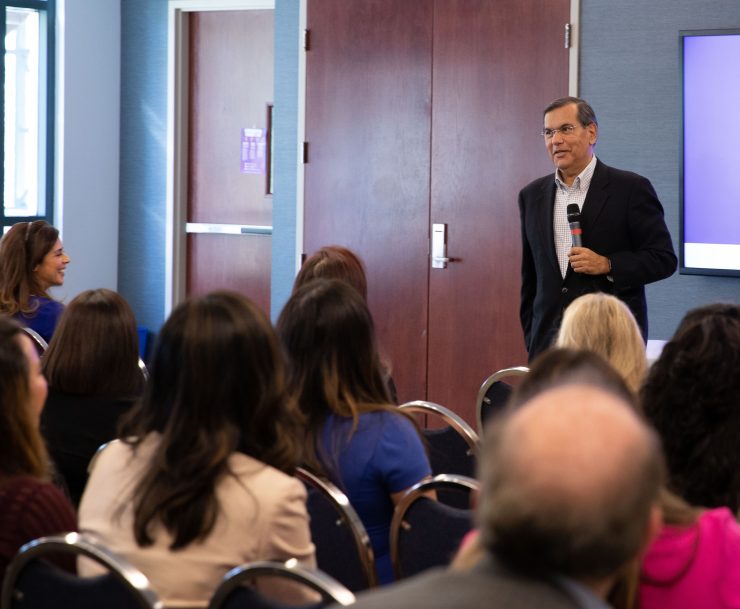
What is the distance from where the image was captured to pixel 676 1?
19.5 ft

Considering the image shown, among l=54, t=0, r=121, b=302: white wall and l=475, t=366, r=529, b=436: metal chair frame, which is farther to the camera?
l=54, t=0, r=121, b=302: white wall

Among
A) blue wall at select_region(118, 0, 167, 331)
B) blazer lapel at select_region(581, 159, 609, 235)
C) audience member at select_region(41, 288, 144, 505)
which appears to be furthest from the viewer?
blue wall at select_region(118, 0, 167, 331)

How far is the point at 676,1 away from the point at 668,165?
2.68 feet

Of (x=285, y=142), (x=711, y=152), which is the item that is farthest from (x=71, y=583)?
(x=285, y=142)

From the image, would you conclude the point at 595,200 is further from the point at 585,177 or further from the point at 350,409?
the point at 350,409

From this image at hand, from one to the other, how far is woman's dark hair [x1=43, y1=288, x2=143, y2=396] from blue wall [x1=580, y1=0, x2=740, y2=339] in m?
3.48

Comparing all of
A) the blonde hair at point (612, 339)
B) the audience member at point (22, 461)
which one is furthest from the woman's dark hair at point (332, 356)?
the audience member at point (22, 461)

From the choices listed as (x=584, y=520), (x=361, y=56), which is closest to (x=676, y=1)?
(x=361, y=56)

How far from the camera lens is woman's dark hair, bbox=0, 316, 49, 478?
82.5 inches

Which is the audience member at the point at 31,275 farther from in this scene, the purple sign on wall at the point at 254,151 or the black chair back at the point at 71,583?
the purple sign on wall at the point at 254,151

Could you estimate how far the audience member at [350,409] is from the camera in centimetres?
265

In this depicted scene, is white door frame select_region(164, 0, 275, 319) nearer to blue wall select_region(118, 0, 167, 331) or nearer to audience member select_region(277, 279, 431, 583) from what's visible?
blue wall select_region(118, 0, 167, 331)

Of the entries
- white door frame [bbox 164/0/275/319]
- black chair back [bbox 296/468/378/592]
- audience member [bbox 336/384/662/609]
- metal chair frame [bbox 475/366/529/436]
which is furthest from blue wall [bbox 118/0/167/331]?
audience member [bbox 336/384/662/609]

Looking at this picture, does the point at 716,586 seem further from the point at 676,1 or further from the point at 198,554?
the point at 676,1
